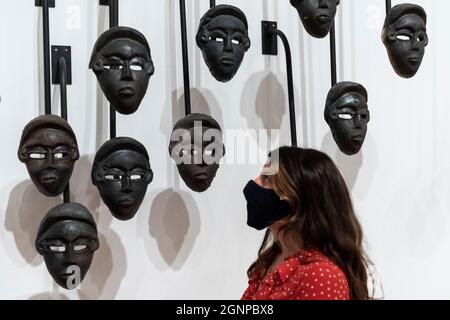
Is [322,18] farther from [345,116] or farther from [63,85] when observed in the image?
[63,85]

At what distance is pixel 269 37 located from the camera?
1.64 meters

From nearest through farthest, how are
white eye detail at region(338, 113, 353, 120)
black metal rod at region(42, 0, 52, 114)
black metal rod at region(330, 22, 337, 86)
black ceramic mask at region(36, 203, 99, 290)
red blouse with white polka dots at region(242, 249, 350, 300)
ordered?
red blouse with white polka dots at region(242, 249, 350, 300) < black ceramic mask at region(36, 203, 99, 290) < black metal rod at region(42, 0, 52, 114) < white eye detail at region(338, 113, 353, 120) < black metal rod at region(330, 22, 337, 86)

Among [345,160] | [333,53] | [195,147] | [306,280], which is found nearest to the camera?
[306,280]

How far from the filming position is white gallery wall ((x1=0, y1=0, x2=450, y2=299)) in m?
1.45

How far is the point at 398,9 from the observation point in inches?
60.9

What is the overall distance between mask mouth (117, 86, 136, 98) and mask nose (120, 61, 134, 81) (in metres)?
0.02

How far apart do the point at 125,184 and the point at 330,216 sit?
0.39m

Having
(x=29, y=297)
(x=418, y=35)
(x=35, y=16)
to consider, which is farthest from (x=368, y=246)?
(x=35, y=16)

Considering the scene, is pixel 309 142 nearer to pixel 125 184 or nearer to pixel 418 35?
pixel 418 35

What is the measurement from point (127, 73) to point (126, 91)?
3cm

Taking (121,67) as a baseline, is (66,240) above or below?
below

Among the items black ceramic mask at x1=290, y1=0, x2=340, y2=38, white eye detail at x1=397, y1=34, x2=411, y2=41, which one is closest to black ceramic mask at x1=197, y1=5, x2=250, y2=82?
black ceramic mask at x1=290, y1=0, x2=340, y2=38

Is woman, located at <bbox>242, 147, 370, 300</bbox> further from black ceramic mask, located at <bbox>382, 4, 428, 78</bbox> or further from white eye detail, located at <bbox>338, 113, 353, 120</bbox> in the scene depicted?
black ceramic mask, located at <bbox>382, 4, 428, 78</bbox>

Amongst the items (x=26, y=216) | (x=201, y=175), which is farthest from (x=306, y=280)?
(x=26, y=216)
